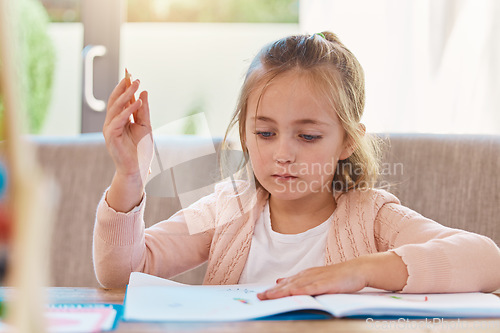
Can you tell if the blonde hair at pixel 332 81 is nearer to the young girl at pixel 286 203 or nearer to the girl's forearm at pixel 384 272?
the young girl at pixel 286 203

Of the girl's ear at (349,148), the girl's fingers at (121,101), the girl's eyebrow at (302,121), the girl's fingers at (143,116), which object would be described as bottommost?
the girl's ear at (349,148)

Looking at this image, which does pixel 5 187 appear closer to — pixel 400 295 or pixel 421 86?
pixel 400 295

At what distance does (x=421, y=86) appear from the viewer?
2486 millimetres

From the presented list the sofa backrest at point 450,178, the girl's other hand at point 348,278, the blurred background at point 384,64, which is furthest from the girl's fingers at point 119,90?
the blurred background at point 384,64

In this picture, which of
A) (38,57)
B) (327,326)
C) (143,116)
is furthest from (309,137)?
(38,57)

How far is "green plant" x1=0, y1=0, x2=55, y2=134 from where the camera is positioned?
2818 mm

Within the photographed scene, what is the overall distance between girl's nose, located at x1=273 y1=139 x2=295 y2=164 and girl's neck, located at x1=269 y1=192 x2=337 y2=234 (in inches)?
7.0

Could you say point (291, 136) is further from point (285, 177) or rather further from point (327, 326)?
point (327, 326)

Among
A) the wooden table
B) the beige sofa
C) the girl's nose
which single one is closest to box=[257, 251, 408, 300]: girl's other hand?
the wooden table

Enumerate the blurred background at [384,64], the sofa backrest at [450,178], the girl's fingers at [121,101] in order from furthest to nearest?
the blurred background at [384,64]
the sofa backrest at [450,178]
the girl's fingers at [121,101]

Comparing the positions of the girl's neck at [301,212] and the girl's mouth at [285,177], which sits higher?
the girl's mouth at [285,177]

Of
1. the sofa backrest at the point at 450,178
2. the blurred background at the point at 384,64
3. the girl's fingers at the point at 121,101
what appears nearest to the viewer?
the girl's fingers at the point at 121,101

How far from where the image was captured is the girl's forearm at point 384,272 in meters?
0.79

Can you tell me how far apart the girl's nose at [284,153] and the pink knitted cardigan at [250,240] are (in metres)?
0.18
